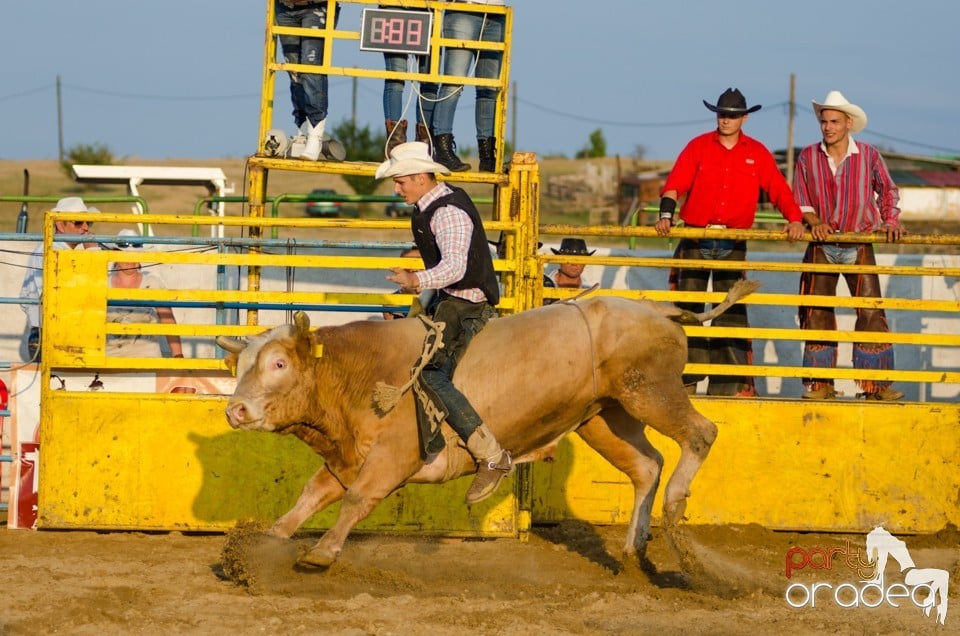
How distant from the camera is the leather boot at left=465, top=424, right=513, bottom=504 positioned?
6.59 metres

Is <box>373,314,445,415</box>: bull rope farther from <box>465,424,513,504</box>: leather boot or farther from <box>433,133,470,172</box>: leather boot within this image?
<box>433,133,470,172</box>: leather boot

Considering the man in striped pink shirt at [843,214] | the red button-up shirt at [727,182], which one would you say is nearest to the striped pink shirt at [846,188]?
the man in striped pink shirt at [843,214]

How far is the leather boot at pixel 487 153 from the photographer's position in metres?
9.20

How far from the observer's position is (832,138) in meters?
9.22

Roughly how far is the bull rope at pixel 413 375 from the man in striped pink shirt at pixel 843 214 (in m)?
3.44

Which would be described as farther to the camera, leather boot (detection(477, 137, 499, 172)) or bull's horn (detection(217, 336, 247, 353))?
leather boot (detection(477, 137, 499, 172))

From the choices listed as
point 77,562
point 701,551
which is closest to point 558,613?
point 701,551

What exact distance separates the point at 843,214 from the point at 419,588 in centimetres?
455

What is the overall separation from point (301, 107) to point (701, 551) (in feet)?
15.3

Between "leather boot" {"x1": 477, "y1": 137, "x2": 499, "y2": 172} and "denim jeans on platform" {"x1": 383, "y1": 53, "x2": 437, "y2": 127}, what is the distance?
0.47 metres

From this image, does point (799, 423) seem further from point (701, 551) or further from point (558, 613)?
point (558, 613)

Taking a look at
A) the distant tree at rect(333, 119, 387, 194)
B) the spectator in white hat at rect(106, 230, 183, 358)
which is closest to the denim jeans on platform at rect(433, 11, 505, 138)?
the spectator in white hat at rect(106, 230, 183, 358)

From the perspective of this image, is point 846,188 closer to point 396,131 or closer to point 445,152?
point 445,152

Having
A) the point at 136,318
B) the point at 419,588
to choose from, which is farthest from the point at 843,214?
the point at 136,318
